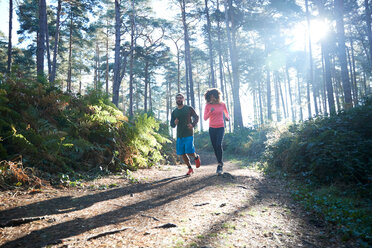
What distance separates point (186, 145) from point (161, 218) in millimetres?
2955

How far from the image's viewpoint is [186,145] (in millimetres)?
5582

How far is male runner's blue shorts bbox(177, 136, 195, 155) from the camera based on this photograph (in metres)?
5.56

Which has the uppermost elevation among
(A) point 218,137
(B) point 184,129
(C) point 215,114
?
(C) point 215,114

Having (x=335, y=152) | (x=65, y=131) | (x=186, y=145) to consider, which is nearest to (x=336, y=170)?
(x=335, y=152)

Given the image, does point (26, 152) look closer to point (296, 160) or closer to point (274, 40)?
point (296, 160)

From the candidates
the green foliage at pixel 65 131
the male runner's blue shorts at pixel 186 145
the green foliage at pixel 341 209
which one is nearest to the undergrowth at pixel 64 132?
the green foliage at pixel 65 131

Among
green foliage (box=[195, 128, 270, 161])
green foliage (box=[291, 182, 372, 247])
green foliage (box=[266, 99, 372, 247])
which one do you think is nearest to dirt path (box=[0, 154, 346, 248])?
green foliage (box=[291, 182, 372, 247])

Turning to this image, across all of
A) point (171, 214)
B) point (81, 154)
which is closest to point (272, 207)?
point (171, 214)

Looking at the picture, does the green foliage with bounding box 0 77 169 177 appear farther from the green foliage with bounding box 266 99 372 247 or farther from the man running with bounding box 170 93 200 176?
the green foliage with bounding box 266 99 372 247

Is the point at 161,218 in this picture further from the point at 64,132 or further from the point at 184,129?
the point at 64,132

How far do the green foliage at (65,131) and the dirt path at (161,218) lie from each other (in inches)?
38.3

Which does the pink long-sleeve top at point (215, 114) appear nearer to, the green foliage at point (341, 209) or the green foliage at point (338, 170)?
the green foliage at point (338, 170)

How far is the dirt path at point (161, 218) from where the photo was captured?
82.6 inches

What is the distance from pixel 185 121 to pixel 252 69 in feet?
69.3
